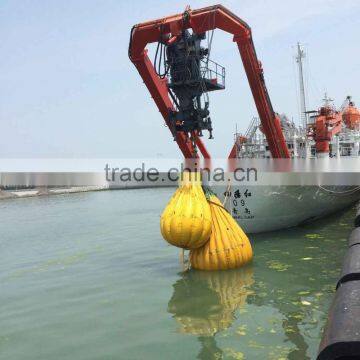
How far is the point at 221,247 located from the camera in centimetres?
793

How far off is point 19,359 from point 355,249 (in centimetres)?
408

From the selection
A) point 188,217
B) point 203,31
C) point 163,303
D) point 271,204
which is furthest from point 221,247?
point 203,31

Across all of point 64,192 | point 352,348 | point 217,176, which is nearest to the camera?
point 352,348

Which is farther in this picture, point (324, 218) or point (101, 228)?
point (101, 228)

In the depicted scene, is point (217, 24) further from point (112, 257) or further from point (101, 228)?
point (101, 228)

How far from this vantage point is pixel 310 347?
476 cm

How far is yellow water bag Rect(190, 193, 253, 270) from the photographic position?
791cm

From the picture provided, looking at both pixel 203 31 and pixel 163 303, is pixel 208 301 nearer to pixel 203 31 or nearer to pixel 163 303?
pixel 163 303

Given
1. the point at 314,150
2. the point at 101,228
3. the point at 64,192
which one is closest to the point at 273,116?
the point at 314,150

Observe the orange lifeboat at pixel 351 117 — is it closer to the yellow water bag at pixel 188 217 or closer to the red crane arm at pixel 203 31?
the red crane arm at pixel 203 31

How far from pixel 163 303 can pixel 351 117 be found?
1817cm

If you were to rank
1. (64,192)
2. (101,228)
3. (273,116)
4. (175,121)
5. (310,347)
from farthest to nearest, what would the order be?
(64,192) < (101,228) < (273,116) < (175,121) < (310,347)

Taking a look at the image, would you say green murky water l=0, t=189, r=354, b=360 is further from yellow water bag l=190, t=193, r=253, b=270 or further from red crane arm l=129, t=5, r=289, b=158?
red crane arm l=129, t=5, r=289, b=158

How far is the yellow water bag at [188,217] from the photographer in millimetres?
7406
